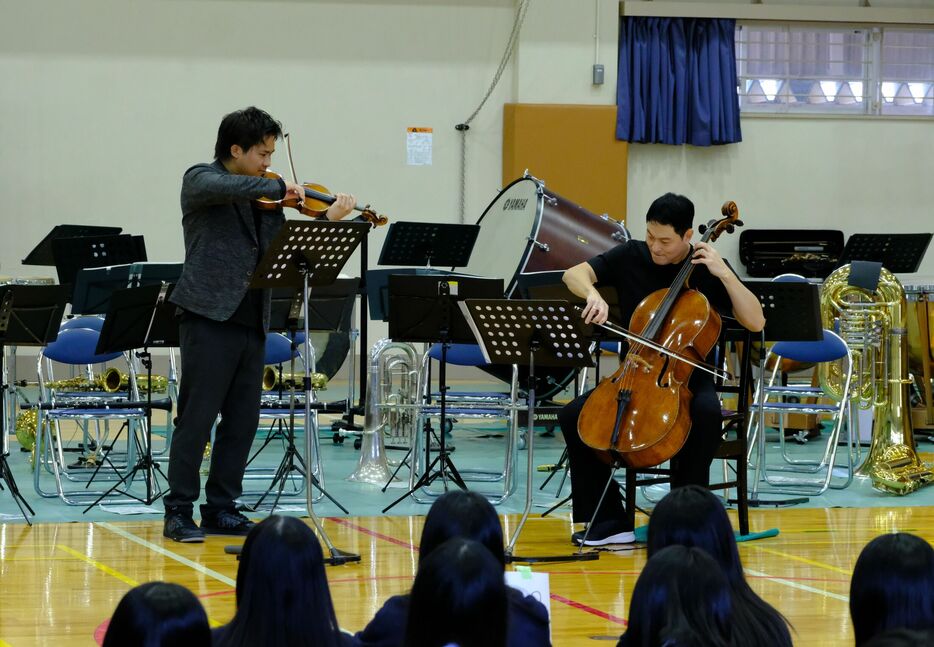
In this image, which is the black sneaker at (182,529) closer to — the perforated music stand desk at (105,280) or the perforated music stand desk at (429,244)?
the perforated music stand desk at (105,280)

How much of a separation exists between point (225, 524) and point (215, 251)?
1.18 m

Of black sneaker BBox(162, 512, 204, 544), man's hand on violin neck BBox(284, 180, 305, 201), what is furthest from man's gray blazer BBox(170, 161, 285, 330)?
black sneaker BBox(162, 512, 204, 544)

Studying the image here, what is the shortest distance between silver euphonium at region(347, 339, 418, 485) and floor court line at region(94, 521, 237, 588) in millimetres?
1665

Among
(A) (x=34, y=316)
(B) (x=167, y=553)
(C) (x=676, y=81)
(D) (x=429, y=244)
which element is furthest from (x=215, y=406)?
(C) (x=676, y=81)

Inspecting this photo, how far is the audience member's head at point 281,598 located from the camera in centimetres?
216

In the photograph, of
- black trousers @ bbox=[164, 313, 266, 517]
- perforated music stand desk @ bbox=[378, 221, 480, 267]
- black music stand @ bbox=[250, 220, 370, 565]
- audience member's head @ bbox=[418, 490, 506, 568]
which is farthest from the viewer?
perforated music stand desk @ bbox=[378, 221, 480, 267]

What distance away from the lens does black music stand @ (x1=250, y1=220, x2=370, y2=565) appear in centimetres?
473

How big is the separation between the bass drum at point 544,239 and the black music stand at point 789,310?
2.62 m

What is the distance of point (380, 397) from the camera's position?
279 inches

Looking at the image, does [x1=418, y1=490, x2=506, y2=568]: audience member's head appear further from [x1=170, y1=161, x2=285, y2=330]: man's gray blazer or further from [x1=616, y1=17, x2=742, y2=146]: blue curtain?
[x1=616, y1=17, x2=742, y2=146]: blue curtain

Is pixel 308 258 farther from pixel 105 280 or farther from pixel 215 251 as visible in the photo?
pixel 105 280

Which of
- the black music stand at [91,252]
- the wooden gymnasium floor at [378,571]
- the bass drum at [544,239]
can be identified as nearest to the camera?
the wooden gymnasium floor at [378,571]

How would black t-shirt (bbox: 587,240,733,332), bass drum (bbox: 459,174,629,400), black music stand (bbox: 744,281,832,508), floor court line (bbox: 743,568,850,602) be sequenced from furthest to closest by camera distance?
bass drum (bbox: 459,174,629,400) → black music stand (bbox: 744,281,832,508) → black t-shirt (bbox: 587,240,733,332) → floor court line (bbox: 743,568,850,602)

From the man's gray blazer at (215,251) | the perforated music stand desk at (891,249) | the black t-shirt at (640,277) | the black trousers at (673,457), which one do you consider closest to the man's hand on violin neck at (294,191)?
the man's gray blazer at (215,251)
